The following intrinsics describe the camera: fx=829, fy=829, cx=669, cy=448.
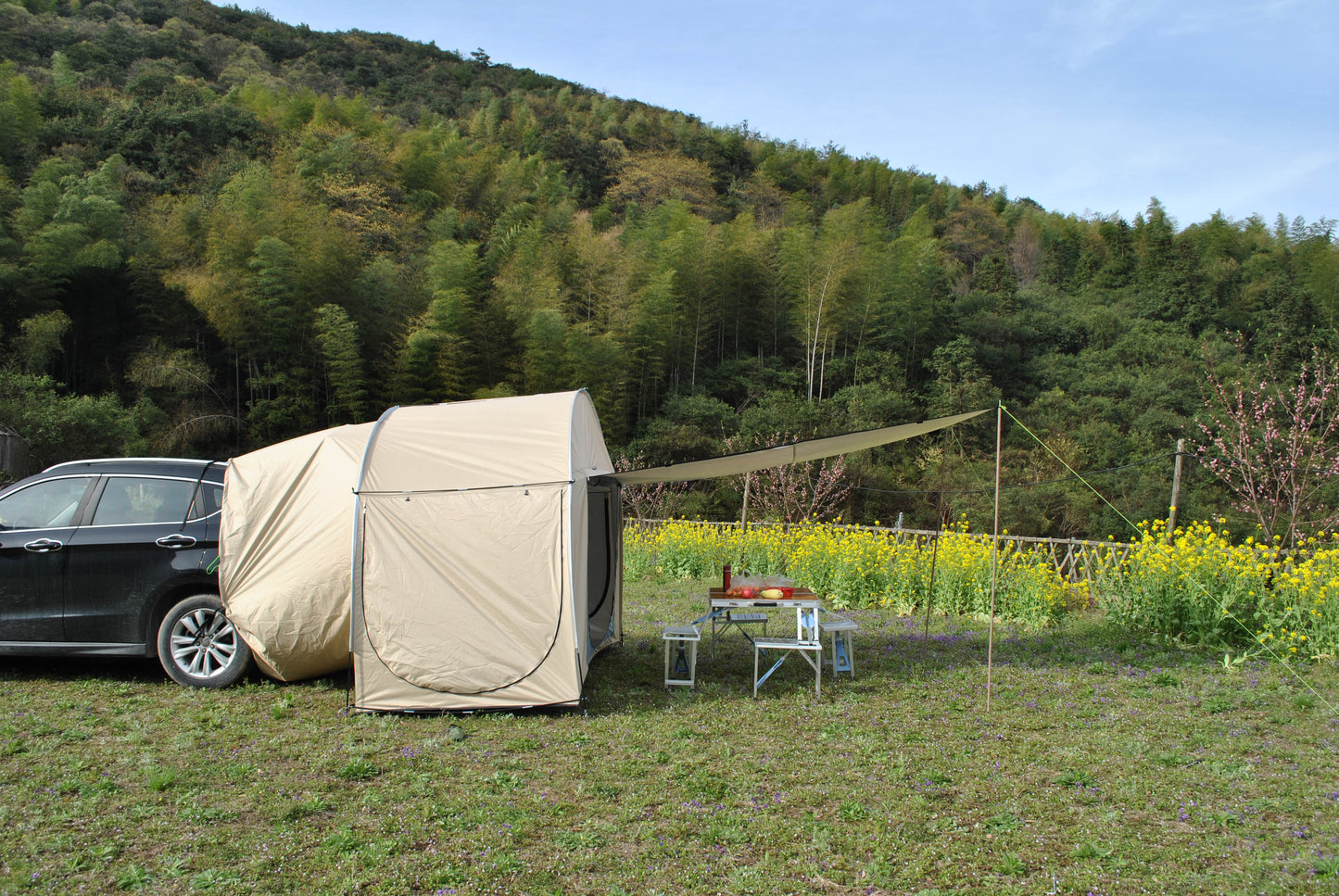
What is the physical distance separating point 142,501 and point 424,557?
2362 mm

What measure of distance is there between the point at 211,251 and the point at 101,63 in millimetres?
25498

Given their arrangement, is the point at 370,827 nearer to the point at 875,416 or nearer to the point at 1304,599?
the point at 1304,599

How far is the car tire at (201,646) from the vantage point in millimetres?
5875

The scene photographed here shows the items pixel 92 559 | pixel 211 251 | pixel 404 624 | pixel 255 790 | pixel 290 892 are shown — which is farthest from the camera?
pixel 211 251

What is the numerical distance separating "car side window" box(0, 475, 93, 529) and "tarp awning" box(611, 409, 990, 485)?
3972 millimetres

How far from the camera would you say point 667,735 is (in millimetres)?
5062

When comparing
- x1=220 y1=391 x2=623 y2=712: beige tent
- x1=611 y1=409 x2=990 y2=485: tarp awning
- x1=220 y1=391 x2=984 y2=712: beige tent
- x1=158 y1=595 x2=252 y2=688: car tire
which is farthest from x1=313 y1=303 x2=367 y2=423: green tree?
x1=611 y1=409 x2=990 y2=485: tarp awning

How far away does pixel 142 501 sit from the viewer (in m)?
6.07

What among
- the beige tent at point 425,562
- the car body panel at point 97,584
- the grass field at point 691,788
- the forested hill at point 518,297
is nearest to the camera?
the grass field at point 691,788

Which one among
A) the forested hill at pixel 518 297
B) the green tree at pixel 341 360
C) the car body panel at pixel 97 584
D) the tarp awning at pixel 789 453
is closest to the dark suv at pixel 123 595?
the car body panel at pixel 97 584

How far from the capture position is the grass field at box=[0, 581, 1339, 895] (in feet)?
10.8

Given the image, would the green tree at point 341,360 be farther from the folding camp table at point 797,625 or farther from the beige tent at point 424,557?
the folding camp table at point 797,625

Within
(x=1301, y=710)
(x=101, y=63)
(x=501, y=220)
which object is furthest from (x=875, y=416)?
(x=101, y=63)

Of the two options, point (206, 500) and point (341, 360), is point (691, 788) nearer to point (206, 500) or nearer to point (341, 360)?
point (206, 500)
